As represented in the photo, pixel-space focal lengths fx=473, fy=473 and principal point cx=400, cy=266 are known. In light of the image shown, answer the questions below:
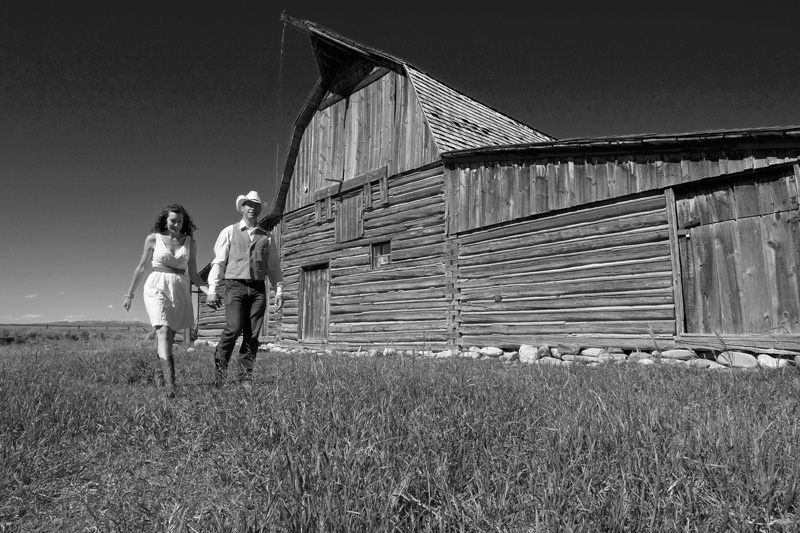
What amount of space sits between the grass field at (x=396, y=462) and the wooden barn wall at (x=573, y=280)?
500 centimetres

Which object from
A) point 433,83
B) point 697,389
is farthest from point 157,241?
point 433,83

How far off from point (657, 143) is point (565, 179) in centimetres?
178

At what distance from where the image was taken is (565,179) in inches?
364

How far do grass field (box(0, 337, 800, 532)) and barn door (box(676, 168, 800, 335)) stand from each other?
440 centimetres

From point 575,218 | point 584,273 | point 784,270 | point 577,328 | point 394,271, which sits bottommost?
point 577,328

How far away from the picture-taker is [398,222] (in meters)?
12.5

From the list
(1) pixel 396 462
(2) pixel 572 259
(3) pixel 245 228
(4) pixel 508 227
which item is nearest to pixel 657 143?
(2) pixel 572 259

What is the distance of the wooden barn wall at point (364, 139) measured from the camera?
12.4 meters

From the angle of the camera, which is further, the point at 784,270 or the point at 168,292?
the point at 784,270

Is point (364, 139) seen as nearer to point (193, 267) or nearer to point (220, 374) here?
point (193, 267)

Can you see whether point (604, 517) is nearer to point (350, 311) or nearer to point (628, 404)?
point (628, 404)

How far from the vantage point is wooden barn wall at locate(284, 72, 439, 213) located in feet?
40.7

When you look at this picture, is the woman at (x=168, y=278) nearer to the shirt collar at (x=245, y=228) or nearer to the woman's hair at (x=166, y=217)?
the woman's hair at (x=166, y=217)

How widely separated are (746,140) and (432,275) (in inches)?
260
